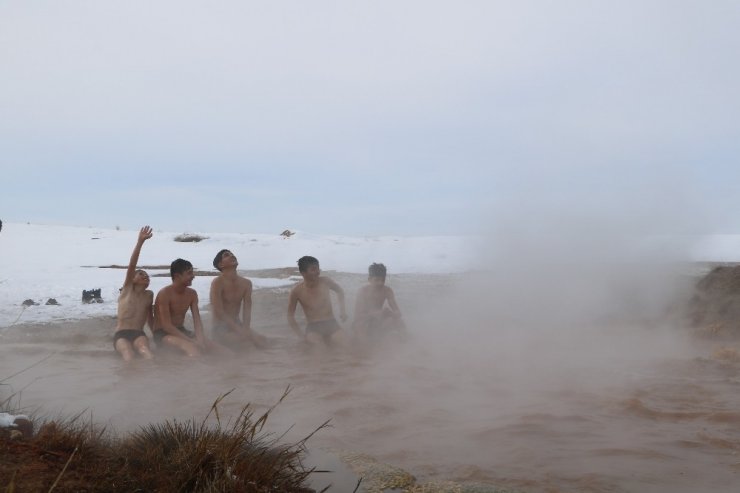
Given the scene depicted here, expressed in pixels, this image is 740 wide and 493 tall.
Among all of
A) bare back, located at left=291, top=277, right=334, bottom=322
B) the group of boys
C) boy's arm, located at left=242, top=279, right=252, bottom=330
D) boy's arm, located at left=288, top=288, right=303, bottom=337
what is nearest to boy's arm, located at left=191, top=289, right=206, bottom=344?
the group of boys

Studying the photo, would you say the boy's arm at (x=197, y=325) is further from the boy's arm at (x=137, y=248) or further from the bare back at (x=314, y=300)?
the bare back at (x=314, y=300)

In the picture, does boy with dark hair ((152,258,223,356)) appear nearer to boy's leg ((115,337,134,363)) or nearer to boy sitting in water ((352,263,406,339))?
boy's leg ((115,337,134,363))

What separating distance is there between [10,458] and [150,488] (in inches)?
23.6

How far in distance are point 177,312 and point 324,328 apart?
1750mm

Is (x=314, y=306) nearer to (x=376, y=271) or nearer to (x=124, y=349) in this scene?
(x=376, y=271)

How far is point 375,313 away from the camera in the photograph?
8.34 m

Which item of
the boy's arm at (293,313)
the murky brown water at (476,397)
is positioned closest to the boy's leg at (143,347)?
the murky brown water at (476,397)

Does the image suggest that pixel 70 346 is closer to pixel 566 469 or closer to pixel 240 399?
pixel 240 399

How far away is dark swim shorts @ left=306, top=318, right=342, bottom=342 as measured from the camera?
7941 mm

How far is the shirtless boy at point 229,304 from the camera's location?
7641 millimetres

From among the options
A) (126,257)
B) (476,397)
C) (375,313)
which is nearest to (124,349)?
(375,313)

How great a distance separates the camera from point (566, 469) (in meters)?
3.21

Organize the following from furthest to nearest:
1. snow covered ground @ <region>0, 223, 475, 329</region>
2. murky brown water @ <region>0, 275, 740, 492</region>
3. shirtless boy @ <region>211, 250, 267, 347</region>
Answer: snow covered ground @ <region>0, 223, 475, 329</region> → shirtless boy @ <region>211, 250, 267, 347</region> → murky brown water @ <region>0, 275, 740, 492</region>

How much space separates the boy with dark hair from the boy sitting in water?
1.97 m
